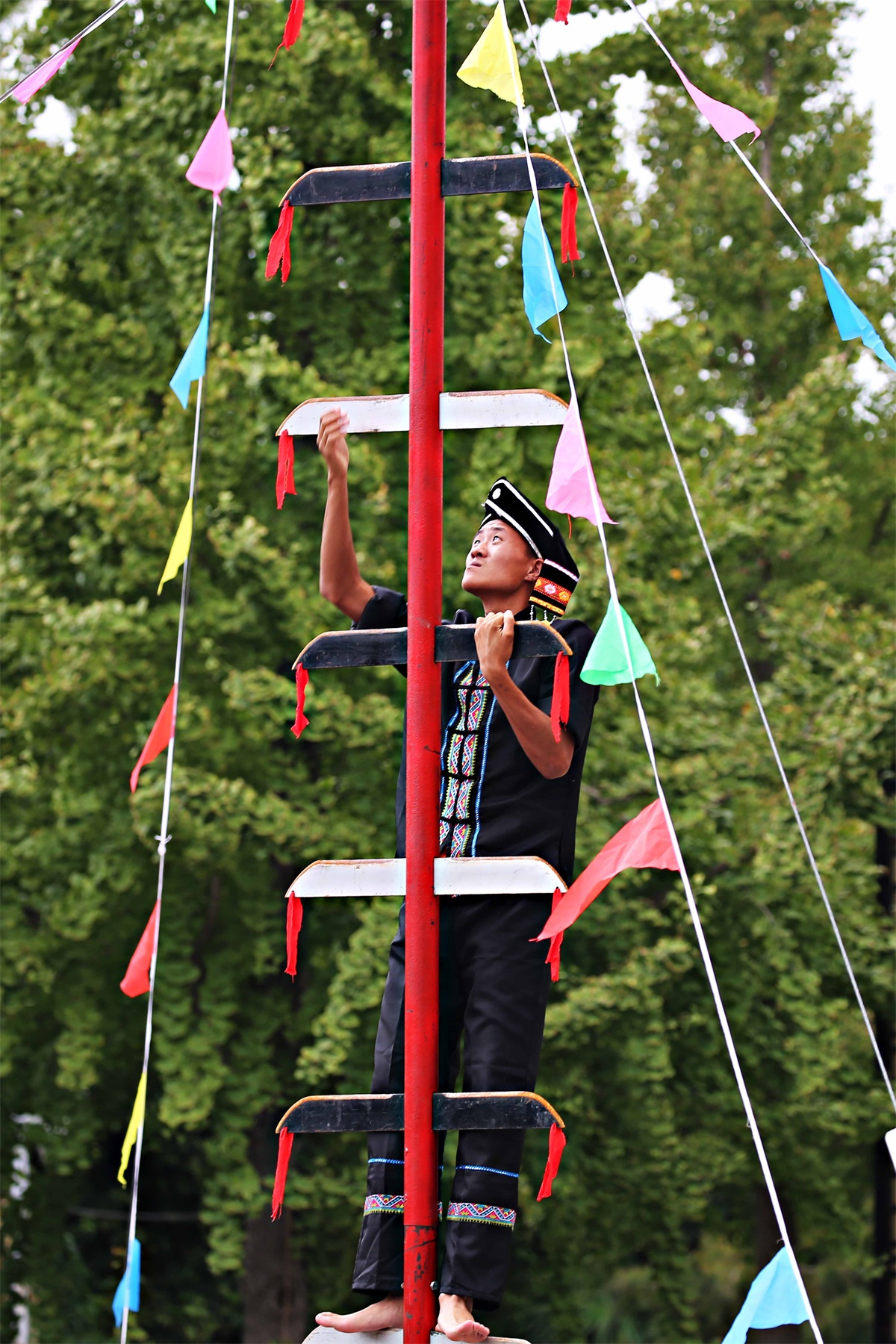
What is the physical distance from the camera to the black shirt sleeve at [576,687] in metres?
2.42

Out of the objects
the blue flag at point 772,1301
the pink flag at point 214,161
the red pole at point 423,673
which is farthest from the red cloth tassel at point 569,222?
the blue flag at point 772,1301

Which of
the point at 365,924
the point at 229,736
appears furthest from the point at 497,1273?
the point at 229,736

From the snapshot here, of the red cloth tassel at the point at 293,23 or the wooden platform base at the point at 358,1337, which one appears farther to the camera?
the red cloth tassel at the point at 293,23

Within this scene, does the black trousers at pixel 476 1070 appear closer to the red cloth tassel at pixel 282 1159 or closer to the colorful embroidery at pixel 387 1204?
the colorful embroidery at pixel 387 1204

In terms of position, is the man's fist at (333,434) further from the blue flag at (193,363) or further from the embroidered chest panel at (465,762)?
the blue flag at (193,363)

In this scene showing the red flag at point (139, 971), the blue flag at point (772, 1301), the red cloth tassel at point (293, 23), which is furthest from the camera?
the red flag at point (139, 971)

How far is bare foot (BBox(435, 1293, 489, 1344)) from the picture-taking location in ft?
7.00

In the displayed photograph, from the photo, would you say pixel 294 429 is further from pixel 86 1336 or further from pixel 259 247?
pixel 86 1336

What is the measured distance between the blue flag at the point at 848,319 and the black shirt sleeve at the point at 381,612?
98 centimetres

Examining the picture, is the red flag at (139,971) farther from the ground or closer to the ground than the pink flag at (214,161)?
closer to the ground

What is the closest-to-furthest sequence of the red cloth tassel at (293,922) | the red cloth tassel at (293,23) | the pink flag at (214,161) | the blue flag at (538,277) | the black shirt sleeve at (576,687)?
the red cloth tassel at (293,922)
the black shirt sleeve at (576,687)
the blue flag at (538,277)
the red cloth tassel at (293,23)
the pink flag at (214,161)

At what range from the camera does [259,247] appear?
8.34 meters

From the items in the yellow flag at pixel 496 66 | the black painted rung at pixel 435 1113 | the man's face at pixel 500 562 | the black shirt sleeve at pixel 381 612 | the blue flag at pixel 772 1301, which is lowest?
the blue flag at pixel 772 1301

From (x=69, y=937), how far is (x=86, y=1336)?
11.6 feet
